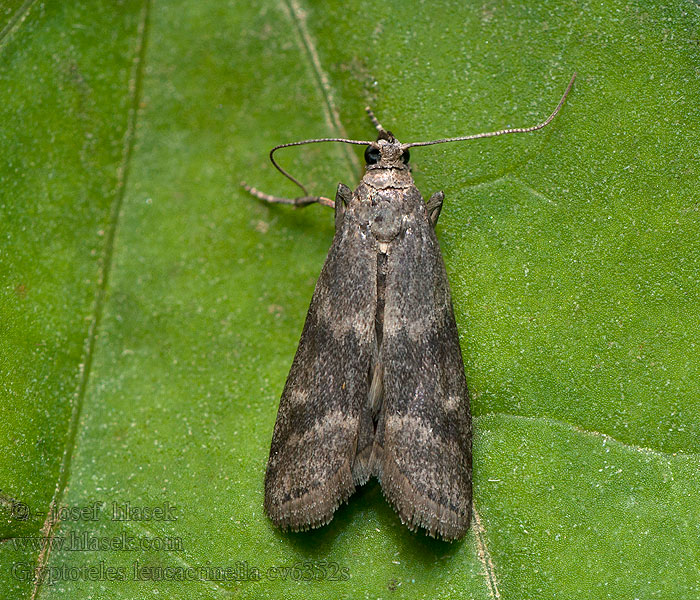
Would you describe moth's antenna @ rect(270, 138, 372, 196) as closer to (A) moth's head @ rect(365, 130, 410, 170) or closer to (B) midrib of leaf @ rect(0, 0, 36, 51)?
(A) moth's head @ rect(365, 130, 410, 170)

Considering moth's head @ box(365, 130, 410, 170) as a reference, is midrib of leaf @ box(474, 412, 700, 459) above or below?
below

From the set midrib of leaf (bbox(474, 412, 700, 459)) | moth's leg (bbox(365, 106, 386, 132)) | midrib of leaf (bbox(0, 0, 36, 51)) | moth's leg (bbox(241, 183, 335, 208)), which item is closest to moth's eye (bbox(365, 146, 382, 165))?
moth's leg (bbox(365, 106, 386, 132))

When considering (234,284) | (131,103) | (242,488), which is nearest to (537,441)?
(242,488)

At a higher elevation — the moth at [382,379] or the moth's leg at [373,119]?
the moth's leg at [373,119]

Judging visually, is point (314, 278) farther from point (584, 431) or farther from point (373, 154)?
point (584, 431)

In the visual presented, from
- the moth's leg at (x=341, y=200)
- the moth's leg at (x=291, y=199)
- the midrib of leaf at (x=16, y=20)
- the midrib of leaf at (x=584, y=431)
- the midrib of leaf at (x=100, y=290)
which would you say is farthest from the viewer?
the moth's leg at (x=291, y=199)

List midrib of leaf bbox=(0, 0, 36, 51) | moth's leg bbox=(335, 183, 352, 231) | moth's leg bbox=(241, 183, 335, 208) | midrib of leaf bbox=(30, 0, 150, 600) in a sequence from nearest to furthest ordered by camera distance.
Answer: midrib of leaf bbox=(30, 0, 150, 600)
midrib of leaf bbox=(0, 0, 36, 51)
moth's leg bbox=(335, 183, 352, 231)
moth's leg bbox=(241, 183, 335, 208)

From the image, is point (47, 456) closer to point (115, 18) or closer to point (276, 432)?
point (276, 432)

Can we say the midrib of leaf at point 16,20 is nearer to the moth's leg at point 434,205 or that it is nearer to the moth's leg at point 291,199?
the moth's leg at point 291,199

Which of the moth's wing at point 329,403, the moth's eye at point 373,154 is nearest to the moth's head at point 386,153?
the moth's eye at point 373,154
